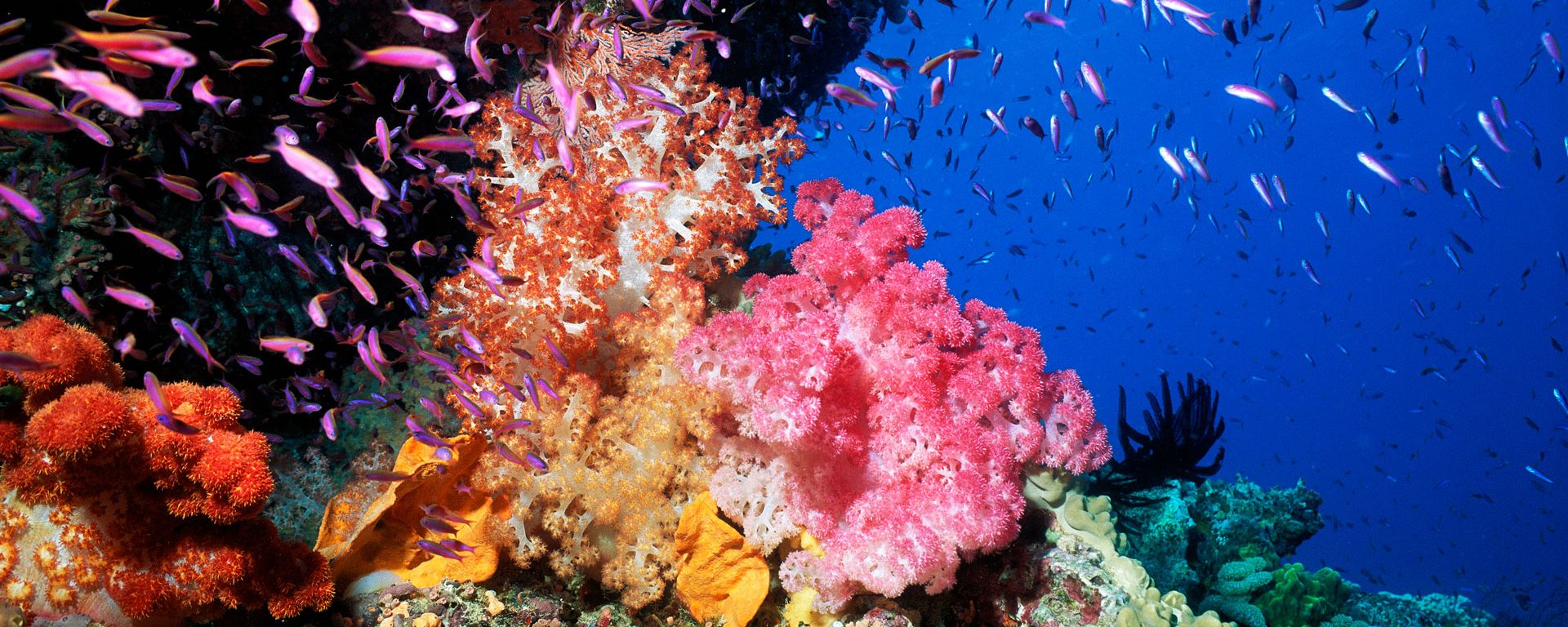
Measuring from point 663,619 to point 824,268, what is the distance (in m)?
2.20

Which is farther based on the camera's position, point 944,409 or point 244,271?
point 244,271

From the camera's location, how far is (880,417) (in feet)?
11.6

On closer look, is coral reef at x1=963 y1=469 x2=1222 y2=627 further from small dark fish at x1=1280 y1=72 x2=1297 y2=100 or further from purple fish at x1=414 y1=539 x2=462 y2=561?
small dark fish at x1=1280 y1=72 x2=1297 y2=100

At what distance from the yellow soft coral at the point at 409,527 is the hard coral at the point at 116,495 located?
0.55 meters

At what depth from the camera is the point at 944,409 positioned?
11.5 feet

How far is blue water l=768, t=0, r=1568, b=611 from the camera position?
65875 mm

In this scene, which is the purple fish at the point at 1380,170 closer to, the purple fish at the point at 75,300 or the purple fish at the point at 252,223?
the purple fish at the point at 252,223

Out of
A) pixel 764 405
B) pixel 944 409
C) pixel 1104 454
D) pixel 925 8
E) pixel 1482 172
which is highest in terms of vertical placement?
pixel 925 8

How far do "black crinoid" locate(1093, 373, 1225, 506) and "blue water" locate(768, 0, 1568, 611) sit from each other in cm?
5707

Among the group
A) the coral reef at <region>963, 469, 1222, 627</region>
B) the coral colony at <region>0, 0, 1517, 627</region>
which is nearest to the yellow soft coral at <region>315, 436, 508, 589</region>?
the coral colony at <region>0, 0, 1517, 627</region>

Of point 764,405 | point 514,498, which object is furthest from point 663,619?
point 764,405

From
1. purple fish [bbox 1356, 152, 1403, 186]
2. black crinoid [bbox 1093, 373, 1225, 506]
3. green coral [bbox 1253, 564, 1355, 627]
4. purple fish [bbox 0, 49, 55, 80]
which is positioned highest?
purple fish [bbox 1356, 152, 1403, 186]

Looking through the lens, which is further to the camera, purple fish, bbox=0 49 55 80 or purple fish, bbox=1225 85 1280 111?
purple fish, bbox=1225 85 1280 111

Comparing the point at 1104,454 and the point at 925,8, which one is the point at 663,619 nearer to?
the point at 1104,454
